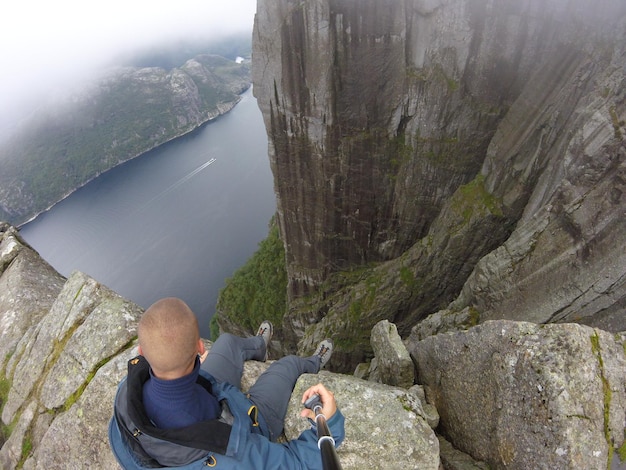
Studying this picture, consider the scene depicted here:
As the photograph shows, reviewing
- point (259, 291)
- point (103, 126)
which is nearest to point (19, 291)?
point (259, 291)

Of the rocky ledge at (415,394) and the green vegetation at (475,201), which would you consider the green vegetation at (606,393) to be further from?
the green vegetation at (475,201)

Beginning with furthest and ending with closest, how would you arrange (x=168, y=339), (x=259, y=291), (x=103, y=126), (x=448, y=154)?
(x=103, y=126)
(x=259, y=291)
(x=448, y=154)
(x=168, y=339)

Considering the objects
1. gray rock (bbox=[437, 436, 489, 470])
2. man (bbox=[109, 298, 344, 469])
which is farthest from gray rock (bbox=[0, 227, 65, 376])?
gray rock (bbox=[437, 436, 489, 470])

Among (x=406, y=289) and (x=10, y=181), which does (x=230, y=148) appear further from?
(x=10, y=181)

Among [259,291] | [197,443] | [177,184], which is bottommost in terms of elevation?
[177,184]

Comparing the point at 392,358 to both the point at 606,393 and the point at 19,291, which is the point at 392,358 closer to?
the point at 606,393

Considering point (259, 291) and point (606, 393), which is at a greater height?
point (606, 393)

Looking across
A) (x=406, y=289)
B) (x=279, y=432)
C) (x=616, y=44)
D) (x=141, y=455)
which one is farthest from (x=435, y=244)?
(x=141, y=455)

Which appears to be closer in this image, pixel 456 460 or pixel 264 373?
pixel 456 460
